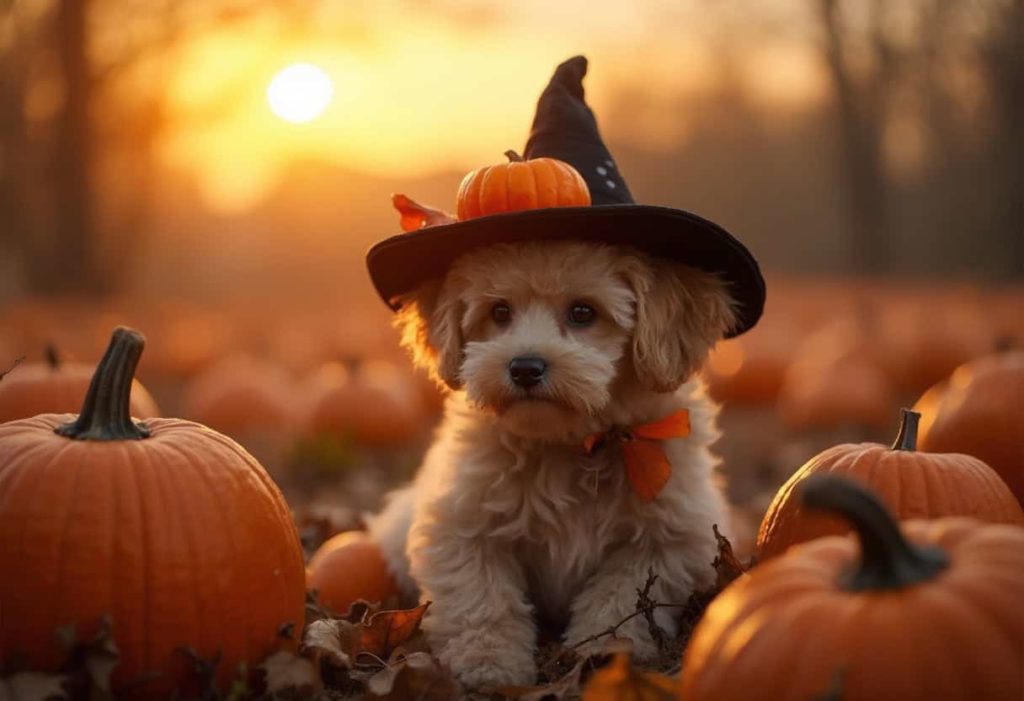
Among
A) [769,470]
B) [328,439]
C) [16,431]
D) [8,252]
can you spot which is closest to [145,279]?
[8,252]

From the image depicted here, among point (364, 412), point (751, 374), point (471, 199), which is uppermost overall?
point (471, 199)

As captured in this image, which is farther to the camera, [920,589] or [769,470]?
[769,470]

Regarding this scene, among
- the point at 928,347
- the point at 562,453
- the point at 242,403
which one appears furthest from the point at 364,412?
the point at 928,347

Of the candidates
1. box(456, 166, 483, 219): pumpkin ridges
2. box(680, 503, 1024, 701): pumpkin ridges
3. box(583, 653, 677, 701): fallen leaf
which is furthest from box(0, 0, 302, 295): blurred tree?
box(680, 503, 1024, 701): pumpkin ridges

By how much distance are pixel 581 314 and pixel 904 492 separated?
1.09 metres

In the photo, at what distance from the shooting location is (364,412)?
769cm

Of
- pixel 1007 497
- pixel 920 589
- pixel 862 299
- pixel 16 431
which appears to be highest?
pixel 16 431

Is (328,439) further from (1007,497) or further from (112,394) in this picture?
(1007,497)

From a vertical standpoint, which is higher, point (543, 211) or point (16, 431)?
point (543, 211)

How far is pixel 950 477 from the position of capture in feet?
9.73

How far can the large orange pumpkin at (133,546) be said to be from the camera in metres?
2.46

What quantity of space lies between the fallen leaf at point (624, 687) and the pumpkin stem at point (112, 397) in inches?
52.2

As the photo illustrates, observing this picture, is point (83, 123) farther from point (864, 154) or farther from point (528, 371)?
point (864, 154)

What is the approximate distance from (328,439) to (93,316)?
803 cm
